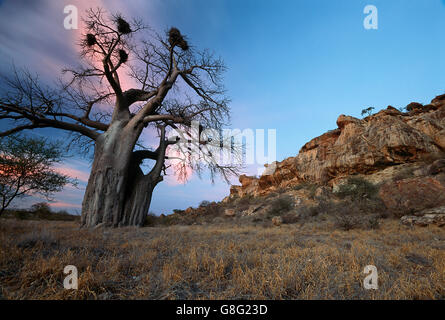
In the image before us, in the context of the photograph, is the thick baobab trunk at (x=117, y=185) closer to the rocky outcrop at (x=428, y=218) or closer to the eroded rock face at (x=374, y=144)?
the rocky outcrop at (x=428, y=218)

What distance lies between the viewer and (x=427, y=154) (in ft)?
39.7

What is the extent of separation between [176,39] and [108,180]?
701 centimetres

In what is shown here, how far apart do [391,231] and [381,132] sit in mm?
11850

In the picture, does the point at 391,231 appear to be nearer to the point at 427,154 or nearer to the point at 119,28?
the point at 427,154

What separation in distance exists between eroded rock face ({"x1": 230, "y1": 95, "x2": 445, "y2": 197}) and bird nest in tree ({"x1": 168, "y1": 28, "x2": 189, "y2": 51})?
15.1 metres

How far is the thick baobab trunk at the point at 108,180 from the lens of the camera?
6.52 metres

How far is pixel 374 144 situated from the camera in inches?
545

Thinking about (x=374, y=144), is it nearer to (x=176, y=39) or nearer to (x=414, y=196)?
(x=414, y=196)

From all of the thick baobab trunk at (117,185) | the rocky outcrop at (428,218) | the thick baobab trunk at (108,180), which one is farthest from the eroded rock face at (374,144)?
the thick baobab trunk at (108,180)

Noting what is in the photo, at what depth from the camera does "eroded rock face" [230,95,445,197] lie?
12.6 metres

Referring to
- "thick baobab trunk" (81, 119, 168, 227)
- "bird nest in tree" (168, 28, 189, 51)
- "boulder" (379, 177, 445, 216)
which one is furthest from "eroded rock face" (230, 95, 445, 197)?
"thick baobab trunk" (81, 119, 168, 227)

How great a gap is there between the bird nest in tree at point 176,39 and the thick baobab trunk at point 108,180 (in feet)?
15.8

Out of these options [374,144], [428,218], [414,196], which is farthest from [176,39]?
[374,144]
